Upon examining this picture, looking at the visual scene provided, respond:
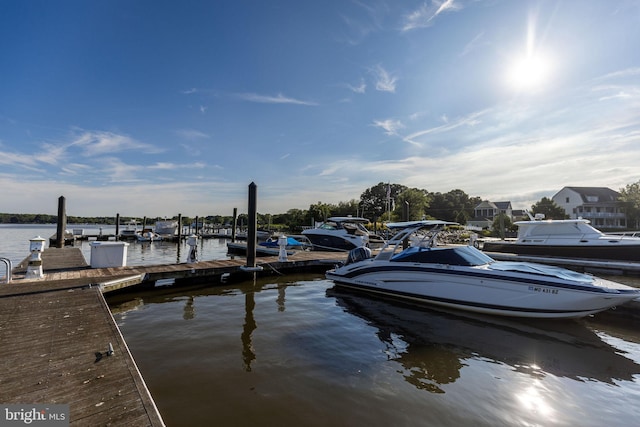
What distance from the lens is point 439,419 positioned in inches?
147

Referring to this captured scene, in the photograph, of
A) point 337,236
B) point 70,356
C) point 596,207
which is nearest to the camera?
point 70,356

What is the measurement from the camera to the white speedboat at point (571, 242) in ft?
44.9

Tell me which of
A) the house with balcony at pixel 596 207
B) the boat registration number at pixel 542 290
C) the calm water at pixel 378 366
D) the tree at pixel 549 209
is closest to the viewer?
the calm water at pixel 378 366

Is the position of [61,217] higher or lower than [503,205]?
Answer: lower

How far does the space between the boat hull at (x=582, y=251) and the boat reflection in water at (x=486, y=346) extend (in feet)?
31.1

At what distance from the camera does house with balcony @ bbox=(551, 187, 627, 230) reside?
150 ft

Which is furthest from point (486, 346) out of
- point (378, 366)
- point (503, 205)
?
point (503, 205)

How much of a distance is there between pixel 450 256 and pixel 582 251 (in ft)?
35.5

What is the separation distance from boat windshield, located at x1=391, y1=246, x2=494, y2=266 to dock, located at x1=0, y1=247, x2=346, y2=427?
24.2 ft

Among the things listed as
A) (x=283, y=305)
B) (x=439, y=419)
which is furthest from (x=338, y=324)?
(x=439, y=419)

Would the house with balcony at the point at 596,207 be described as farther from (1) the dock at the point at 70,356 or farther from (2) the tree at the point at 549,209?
(1) the dock at the point at 70,356

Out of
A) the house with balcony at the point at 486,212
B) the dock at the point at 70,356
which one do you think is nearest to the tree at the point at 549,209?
the house with balcony at the point at 486,212

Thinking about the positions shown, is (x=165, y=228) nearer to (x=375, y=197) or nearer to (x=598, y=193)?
(x=375, y=197)

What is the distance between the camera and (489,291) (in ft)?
24.8
